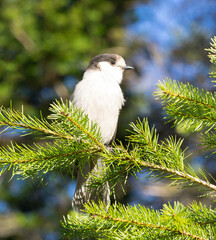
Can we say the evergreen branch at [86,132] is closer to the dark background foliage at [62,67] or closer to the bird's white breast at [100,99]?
the bird's white breast at [100,99]

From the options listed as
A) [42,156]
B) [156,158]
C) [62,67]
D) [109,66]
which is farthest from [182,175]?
[62,67]

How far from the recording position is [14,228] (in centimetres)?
689

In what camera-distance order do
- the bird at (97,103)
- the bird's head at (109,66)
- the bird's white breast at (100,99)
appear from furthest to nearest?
1. the bird's head at (109,66)
2. the bird's white breast at (100,99)
3. the bird at (97,103)

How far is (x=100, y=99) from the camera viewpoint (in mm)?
3449

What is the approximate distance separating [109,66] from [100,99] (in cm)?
80

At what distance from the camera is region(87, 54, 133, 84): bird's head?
4.01m

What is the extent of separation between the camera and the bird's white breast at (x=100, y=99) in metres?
3.43

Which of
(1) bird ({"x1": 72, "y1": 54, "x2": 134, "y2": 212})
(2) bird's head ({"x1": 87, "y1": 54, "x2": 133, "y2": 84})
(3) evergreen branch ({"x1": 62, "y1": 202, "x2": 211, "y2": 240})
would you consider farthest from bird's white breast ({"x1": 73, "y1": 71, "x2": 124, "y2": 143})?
(3) evergreen branch ({"x1": 62, "y1": 202, "x2": 211, "y2": 240})

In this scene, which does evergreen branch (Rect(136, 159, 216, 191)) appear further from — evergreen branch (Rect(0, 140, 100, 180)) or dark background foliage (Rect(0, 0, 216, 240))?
dark background foliage (Rect(0, 0, 216, 240))

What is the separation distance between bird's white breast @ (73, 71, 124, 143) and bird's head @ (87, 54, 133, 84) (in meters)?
0.24

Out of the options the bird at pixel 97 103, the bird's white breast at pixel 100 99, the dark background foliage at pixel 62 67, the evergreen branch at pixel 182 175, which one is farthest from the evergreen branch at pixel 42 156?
the dark background foliage at pixel 62 67

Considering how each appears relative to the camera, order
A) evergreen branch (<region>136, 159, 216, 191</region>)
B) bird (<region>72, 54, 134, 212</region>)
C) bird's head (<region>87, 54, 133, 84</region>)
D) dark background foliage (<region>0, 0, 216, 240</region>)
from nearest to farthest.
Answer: evergreen branch (<region>136, 159, 216, 191</region>) → bird (<region>72, 54, 134, 212</region>) → bird's head (<region>87, 54, 133, 84</region>) → dark background foliage (<region>0, 0, 216, 240</region>)

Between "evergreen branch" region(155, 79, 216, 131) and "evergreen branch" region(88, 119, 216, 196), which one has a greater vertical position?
"evergreen branch" region(155, 79, 216, 131)

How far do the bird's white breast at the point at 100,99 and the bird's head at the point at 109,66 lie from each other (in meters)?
0.24
